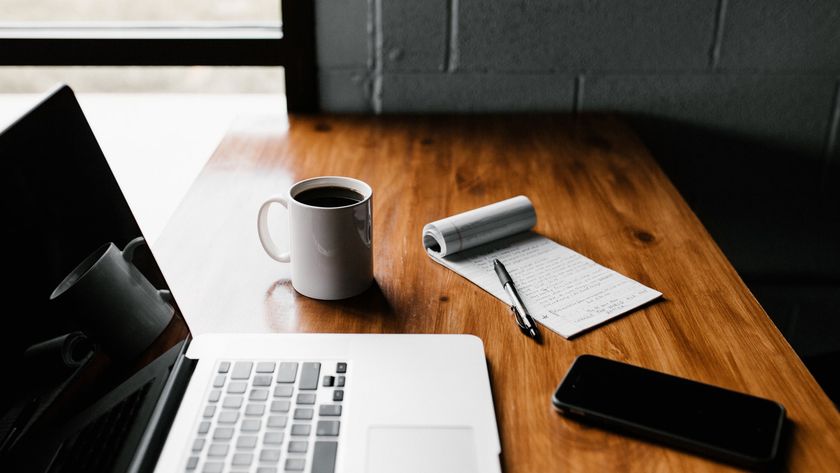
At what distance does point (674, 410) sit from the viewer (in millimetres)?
658

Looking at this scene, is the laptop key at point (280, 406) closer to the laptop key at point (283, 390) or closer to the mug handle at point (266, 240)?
the laptop key at point (283, 390)

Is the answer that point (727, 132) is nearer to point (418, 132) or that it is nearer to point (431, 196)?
point (418, 132)

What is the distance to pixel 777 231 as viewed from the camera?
5.37 feet

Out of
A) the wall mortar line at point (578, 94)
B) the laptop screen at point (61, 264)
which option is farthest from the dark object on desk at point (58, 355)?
the wall mortar line at point (578, 94)

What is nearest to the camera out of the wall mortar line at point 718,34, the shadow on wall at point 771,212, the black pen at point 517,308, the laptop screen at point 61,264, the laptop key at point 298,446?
the laptop screen at point 61,264

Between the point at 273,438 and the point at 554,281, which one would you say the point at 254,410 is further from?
the point at 554,281

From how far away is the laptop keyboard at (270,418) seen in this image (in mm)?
604

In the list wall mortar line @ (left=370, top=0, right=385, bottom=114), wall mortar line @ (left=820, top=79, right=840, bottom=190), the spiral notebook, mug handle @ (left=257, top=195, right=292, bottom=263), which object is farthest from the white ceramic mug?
wall mortar line @ (left=820, top=79, right=840, bottom=190)

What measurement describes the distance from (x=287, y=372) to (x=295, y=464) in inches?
4.5

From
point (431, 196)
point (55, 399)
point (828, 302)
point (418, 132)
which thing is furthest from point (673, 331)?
point (828, 302)

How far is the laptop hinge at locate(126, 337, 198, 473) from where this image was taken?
1.97 feet

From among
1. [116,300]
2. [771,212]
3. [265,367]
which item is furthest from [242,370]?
[771,212]

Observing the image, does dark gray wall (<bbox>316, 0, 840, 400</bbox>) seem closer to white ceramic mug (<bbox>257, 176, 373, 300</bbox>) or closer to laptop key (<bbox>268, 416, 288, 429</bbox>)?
white ceramic mug (<bbox>257, 176, 373, 300</bbox>)

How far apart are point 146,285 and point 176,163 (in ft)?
3.06
